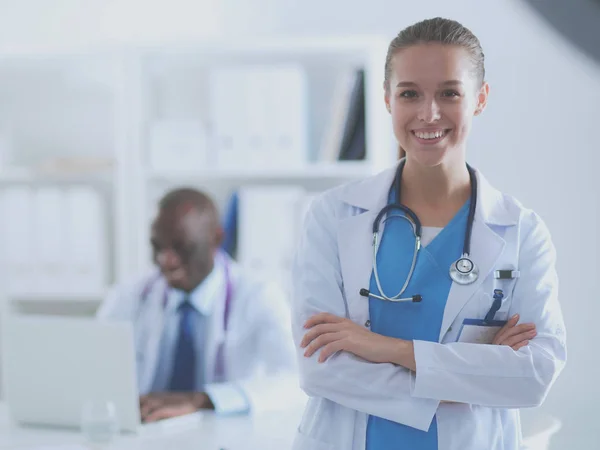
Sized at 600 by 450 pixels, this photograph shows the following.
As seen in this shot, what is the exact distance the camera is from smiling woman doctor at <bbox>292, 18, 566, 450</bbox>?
3.95ft

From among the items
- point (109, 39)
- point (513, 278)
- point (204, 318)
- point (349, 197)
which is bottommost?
point (204, 318)

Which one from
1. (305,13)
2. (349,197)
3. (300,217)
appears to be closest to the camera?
(349,197)

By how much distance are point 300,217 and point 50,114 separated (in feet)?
3.94

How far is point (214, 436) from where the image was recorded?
1.64 meters

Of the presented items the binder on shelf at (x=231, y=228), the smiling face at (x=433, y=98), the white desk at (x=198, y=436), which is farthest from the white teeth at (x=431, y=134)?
the binder on shelf at (x=231, y=228)

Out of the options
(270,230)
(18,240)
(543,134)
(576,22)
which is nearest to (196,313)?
(270,230)

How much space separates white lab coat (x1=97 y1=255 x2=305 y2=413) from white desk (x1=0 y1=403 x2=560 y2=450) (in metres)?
0.44

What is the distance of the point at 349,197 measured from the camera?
4.54ft

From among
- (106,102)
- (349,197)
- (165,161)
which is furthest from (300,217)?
(349,197)

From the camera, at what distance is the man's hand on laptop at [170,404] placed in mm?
1754

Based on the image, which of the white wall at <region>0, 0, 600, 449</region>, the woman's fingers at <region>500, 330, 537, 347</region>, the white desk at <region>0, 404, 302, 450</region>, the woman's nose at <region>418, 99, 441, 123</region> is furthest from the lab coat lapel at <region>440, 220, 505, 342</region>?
the white wall at <region>0, 0, 600, 449</region>

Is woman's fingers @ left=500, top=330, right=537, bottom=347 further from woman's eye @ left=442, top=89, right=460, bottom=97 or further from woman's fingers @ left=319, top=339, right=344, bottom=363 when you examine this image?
woman's eye @ left=442, top=89, right=460, bottom=97

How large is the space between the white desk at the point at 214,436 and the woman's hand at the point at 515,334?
0.38 meters

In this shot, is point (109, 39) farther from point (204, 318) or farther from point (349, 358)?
point (349, 358)
